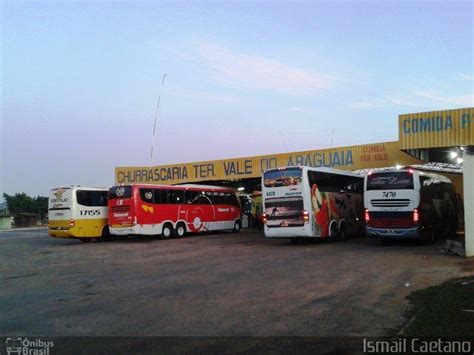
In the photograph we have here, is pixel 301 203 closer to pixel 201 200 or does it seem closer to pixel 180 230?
pixel 180 230

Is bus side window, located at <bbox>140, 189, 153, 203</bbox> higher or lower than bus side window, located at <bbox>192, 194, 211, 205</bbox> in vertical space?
higher

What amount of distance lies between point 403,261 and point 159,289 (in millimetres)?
7063

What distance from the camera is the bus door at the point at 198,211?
2667cm

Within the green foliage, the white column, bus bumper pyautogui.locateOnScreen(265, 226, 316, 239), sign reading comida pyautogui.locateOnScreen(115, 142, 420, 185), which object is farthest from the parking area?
the green foliage

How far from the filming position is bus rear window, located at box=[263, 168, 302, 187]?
63.5 feet

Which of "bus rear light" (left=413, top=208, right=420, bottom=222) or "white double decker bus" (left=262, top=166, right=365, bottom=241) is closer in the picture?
"bus rear light" (left=413, top=208, right=420, bottom=222)

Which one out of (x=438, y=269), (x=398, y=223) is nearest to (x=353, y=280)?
(x=438, y=269)

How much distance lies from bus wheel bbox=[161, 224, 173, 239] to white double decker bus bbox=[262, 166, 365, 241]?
6675 mm

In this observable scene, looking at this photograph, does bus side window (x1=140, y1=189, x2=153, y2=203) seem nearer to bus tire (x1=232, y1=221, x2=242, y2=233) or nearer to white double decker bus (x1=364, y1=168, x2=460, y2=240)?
bus tire (x1=232, y1=221, x2=242, y2=233)

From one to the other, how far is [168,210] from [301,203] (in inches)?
332

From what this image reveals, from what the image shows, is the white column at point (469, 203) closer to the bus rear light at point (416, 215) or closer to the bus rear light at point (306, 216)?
the bus rear light at point (416, 215)

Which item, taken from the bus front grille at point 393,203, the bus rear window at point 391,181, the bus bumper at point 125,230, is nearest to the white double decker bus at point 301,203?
the bus rear window at point 391,181

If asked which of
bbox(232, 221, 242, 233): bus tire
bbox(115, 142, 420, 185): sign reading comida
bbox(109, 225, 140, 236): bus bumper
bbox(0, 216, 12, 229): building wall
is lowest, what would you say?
bbox(0, 216, 12, 229): building wall

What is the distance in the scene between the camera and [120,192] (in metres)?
23.9
